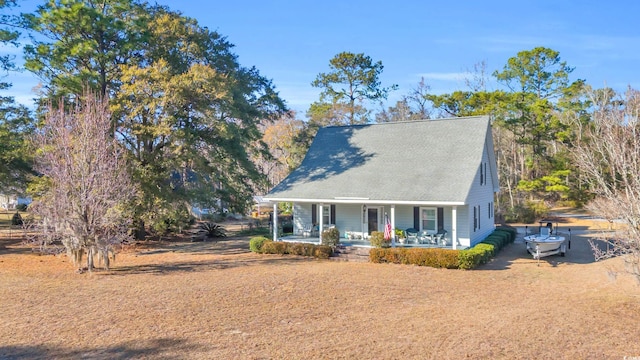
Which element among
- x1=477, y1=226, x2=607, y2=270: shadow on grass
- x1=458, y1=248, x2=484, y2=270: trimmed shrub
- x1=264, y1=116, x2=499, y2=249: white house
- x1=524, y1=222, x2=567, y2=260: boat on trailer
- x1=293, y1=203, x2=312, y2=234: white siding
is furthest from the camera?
x1=293, y1=203, x2=312, y2=234: white siding

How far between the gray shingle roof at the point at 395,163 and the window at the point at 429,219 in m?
1.63

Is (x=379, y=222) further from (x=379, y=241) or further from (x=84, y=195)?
(x=84, y=195)

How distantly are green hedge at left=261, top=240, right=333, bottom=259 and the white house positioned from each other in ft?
5.58

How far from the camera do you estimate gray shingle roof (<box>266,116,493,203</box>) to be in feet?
68.9

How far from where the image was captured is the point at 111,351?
8.59 meters

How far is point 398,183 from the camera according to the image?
21875mm

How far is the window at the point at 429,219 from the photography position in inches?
863

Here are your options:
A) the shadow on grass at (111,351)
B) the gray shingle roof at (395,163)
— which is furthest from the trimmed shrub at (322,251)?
the shadow on grass at (111,351)

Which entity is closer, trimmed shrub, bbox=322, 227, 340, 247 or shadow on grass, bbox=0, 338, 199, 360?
shadow on grass, bbox=0, 338, 199, 360

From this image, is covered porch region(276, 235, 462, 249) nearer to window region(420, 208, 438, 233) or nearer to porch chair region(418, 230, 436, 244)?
porch chair region(418, 230, 436, 244)

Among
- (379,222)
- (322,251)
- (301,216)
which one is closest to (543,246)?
(379,222)

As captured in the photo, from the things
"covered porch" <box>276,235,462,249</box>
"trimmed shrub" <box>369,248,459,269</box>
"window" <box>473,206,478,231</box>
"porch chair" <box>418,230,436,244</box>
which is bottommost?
"trimmed shrub" <box>369,248,459,269</box>

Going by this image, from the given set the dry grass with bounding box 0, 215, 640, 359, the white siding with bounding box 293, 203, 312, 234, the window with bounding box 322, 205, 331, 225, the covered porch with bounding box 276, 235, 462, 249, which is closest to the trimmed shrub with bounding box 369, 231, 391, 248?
the covered porch with bounding box 276, 235, 462, 249

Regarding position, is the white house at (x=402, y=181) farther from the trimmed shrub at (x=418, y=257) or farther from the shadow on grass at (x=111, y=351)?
the shadow on grass at (x=111, y=351)
